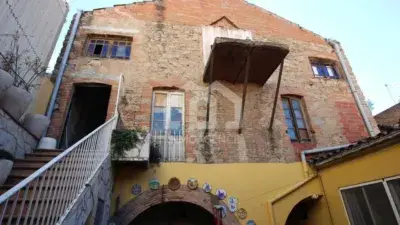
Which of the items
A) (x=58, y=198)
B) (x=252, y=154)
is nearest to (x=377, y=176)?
(x=252, y=154)

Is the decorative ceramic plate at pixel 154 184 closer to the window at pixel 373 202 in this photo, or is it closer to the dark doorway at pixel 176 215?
the dark doorway at pixel 176 215

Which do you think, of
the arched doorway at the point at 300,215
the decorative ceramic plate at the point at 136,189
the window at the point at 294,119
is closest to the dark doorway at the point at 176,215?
the decorative ceramic plate at the point at 136,189

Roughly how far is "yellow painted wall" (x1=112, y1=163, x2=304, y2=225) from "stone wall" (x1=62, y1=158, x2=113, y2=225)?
19.2 inches

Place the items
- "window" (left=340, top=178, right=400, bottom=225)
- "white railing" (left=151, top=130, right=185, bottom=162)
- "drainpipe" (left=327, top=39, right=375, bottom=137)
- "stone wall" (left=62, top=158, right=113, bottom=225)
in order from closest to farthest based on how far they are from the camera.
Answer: "stone wall" (left=62, top=158, right=113, bottom=225) < "window" (left=340, top=178, right=400, bottom=225) < "white railing" (left=151, top=130, right=185, bottom=162) < "drainpipe" (left=327, top=39, right=375, bottom=137)

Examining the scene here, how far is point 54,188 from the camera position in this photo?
2.69m

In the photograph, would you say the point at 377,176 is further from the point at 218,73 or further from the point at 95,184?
the point at 95,184

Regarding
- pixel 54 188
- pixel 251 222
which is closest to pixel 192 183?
pixel 251 222

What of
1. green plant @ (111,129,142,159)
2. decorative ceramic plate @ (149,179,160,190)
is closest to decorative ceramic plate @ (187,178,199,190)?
decorative ceramic plate @ (149,179,160,190)

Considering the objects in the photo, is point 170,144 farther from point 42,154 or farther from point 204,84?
point 42,154

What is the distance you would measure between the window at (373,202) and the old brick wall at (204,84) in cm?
187

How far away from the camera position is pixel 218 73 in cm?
767

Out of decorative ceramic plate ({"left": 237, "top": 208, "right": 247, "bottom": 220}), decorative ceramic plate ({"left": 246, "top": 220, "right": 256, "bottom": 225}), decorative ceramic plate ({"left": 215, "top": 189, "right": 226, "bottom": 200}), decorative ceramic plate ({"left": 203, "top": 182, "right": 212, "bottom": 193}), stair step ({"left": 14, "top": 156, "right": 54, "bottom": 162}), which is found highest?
stair step ({"left": 14, "top": 156, "right": 54, "bottom": 162})

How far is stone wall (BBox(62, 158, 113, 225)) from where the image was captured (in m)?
3.08

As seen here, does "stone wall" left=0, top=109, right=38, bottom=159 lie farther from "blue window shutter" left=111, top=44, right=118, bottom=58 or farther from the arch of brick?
"blue window shutter" left=111, top=44, right=118, bottom=58
